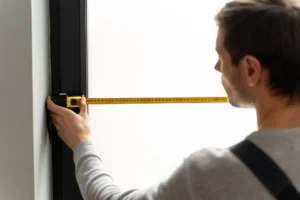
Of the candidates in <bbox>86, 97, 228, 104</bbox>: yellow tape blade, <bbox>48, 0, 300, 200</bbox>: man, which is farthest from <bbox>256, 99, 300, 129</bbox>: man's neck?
<bbox>86, 97, 228, 104</bbox>: yellow tape blade

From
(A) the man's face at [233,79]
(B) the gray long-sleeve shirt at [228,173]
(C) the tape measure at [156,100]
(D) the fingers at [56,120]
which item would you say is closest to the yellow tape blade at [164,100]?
(C) the tape measure at [156,100]

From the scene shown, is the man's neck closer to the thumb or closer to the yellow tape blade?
the yellow tape blade

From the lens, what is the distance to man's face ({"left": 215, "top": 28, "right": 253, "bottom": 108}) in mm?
929

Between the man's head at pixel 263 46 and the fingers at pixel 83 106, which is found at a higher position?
the man's head at pixel 263 46

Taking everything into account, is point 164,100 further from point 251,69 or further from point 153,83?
point 251,69

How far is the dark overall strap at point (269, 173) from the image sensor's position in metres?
0.82

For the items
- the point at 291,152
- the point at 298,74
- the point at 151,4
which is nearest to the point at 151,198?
the point at 291,152

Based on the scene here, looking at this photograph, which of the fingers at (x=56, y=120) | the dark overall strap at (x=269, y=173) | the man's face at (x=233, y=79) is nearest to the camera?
the dark overall strap at (x=269, y=173)

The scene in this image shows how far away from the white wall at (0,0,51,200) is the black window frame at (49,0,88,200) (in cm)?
10

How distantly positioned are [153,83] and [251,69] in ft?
1.43

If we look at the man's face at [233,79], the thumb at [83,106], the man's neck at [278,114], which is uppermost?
the man's face at [233,79]

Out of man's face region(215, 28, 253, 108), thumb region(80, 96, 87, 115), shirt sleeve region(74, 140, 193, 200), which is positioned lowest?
shirt sleeve region(74, 140, 193, 200)

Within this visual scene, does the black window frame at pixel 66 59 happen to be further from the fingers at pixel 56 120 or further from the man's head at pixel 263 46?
the man's head at pixel 263 46

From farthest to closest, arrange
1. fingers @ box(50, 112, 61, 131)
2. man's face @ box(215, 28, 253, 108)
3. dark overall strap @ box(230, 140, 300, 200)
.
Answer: fingers @ box(50, 112, 61, 131) < man's face @ box(215, 28, 253, 108) < dark overall strap @ box(230, 140, 300, 200)
